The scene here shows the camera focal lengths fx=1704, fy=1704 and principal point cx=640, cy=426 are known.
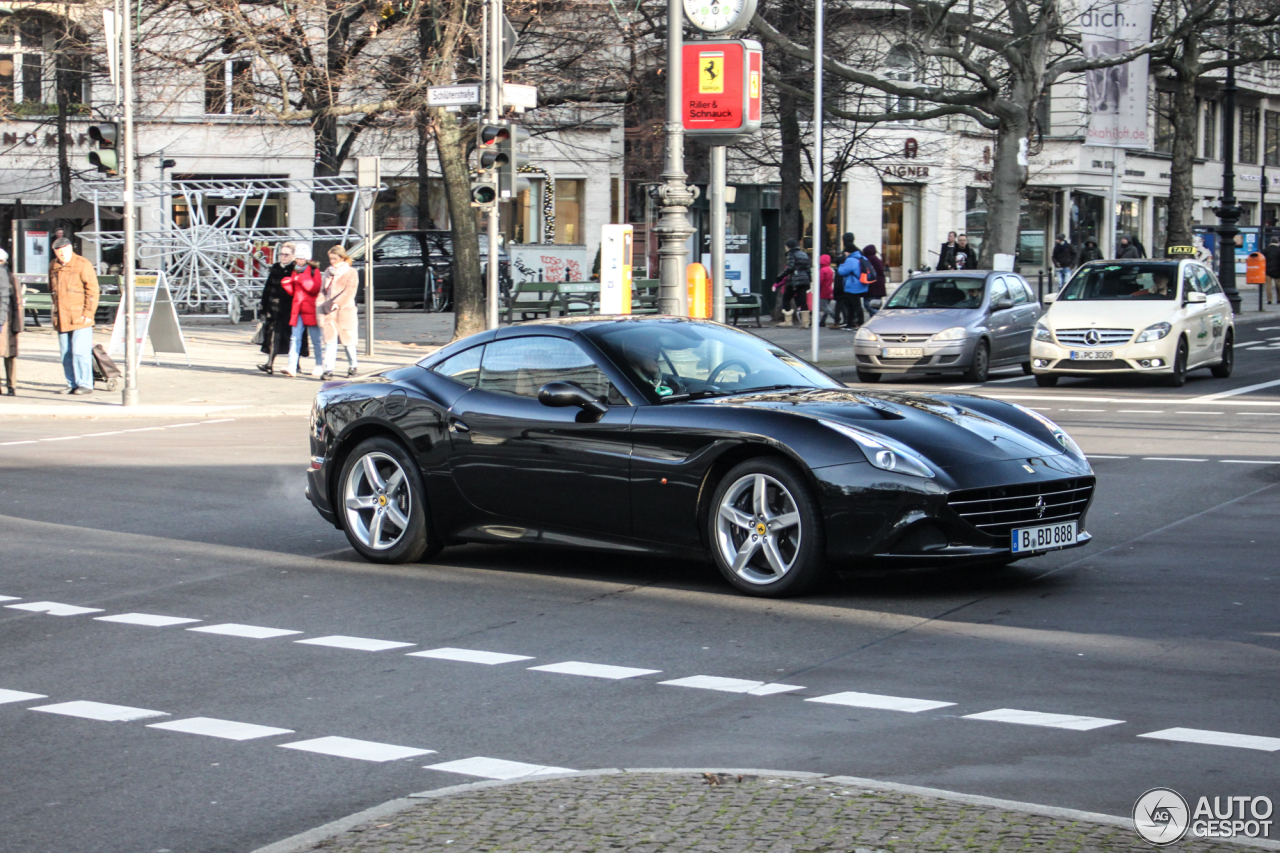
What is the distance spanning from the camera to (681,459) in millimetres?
8461

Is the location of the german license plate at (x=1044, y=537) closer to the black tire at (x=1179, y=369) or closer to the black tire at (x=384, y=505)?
the black tire at (x=384, y=505)

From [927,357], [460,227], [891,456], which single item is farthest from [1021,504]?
[460,227]

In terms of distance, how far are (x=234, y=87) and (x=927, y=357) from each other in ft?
43.6

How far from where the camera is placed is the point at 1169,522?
1083cm

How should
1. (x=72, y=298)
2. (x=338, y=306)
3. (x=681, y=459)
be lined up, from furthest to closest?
1. (x=338, y=306)
2. (x=72, y=298)
3. (x=681, y=459)

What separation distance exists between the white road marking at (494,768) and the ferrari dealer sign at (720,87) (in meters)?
15.2

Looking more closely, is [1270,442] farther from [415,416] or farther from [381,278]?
[381,278]

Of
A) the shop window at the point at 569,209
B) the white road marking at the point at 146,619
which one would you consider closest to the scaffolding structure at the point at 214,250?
the shop window at the point at 569,209

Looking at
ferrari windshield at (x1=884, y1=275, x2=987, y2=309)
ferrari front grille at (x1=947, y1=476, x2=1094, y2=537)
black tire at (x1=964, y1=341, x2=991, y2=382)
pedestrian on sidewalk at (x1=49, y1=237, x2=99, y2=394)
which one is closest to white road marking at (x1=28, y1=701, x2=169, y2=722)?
ferrari front grille at (x1=947, y1=476, x2=1094, y2=537)

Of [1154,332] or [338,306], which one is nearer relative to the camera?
[1154,332]

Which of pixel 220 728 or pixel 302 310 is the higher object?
pixel 302 310

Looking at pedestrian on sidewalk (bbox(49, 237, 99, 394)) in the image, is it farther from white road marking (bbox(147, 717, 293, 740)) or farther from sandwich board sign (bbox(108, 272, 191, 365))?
white road marking (bbox(147, 717, 293, 740))

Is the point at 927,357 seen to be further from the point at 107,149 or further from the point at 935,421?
the point at 935,421

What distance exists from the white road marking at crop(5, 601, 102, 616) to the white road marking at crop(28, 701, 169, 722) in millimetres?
2042
